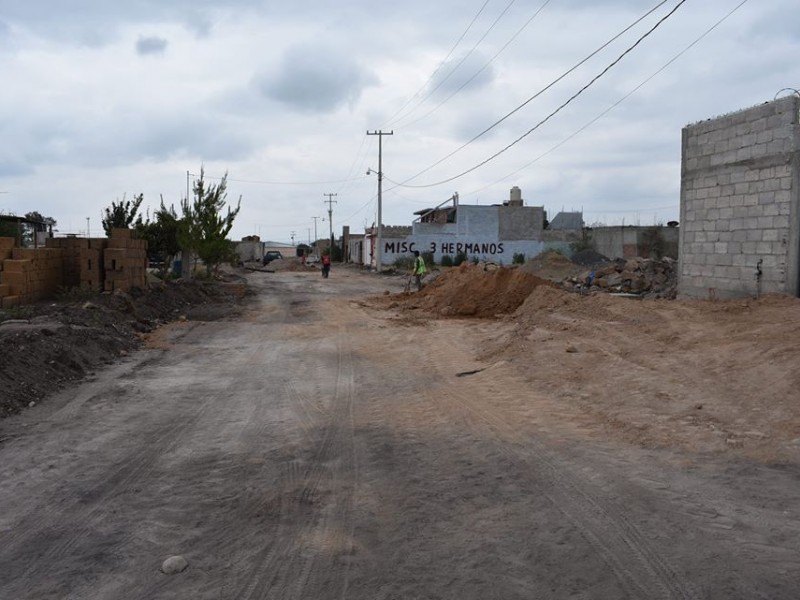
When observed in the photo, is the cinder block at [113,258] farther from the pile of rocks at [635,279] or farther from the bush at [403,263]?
the bush at [403,263]

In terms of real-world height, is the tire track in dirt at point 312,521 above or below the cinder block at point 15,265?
below

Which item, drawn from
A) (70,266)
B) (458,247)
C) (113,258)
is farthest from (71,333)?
(458,247)

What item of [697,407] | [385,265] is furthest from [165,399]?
[385,265]

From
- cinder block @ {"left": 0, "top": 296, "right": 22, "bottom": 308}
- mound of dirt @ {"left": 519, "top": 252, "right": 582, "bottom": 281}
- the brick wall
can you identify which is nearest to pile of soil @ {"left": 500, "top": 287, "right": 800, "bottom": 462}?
cinder block @ {"left": 0, "top": 296, "right": 22, "bottom": 308}

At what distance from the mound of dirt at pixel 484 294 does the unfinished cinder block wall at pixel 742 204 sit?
5.85 metres

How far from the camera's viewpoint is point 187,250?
101ft

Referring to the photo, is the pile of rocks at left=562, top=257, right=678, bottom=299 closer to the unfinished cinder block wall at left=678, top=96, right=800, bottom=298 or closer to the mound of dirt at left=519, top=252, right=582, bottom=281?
the unfinished cinder block wall at left=678, top=96, right=800, bottom=298

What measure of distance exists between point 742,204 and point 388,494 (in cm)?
1082

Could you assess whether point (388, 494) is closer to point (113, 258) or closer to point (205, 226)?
point (113, 258)

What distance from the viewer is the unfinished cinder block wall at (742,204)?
→ 11891 mm

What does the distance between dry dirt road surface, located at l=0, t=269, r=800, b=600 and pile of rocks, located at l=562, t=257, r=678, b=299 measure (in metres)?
9.46

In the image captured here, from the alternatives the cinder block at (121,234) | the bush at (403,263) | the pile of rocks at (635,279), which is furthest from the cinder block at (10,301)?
the bush at (403,263)

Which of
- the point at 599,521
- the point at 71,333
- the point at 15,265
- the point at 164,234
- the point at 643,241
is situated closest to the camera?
the point at 599,521

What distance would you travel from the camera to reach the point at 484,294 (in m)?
20.6
